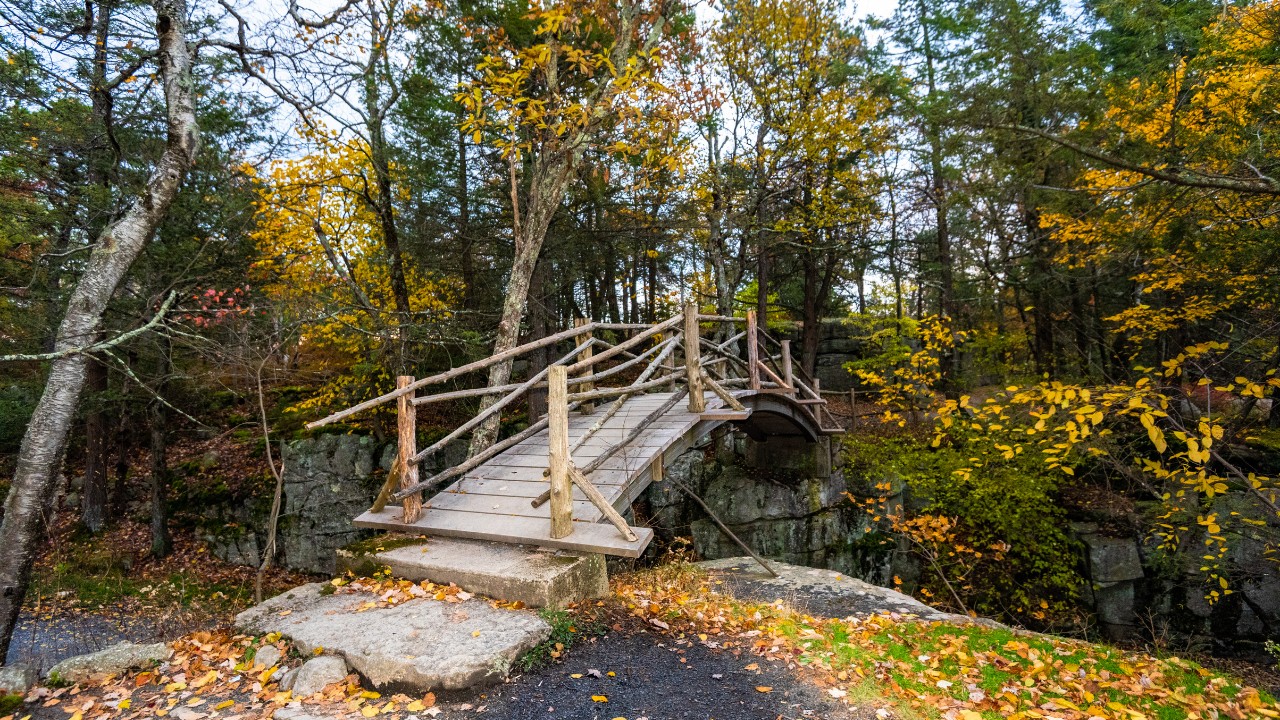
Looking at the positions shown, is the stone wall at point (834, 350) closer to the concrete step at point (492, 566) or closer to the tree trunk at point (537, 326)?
the tree trunk at point (537, 326)

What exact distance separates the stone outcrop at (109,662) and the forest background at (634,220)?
1642 millimetres

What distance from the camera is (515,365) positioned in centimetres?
1371

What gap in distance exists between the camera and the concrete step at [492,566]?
154 inches

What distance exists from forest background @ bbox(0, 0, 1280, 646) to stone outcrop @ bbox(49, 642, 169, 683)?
164 cm

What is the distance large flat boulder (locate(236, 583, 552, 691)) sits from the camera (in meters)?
3.04

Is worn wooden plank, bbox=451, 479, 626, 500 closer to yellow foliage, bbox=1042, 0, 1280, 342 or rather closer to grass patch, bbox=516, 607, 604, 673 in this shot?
grass patch, bbox=516, 607, 604, 673

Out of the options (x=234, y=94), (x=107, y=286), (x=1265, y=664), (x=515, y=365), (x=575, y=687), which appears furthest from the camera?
(x=515, y=365)

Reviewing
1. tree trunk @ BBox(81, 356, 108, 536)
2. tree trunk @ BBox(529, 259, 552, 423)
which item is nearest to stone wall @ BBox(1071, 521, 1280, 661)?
tree trunk @ BBox(529, 259, 552, 423)

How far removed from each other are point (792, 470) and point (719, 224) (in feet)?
17.3

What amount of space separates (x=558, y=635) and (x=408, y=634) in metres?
0.94

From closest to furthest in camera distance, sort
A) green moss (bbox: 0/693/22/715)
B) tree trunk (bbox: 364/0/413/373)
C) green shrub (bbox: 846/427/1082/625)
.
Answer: green moss (bbox: 0/693/22/715) < tree trunk (bbox: 364/0/413/373) < green shrub (bbox: 846/427/1082/625)

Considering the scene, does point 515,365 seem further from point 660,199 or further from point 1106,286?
point 1106,286

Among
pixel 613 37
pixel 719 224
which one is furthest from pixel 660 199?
pixel 613 37

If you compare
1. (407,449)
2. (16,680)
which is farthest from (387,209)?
(16,680)
